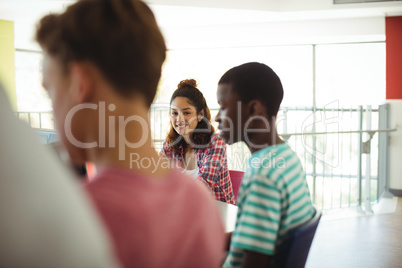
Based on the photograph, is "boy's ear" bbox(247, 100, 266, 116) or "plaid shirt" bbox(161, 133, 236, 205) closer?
"boy's ear" bbox(247, 100, 266, 116)

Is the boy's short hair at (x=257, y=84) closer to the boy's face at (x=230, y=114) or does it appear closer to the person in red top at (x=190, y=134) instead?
the boy's face at (x=230, y=114)

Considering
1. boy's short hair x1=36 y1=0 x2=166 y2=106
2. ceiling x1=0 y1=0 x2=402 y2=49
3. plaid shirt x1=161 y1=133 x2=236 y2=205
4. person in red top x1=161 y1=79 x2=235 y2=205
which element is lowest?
plaid shirt x1=161 y1=133 x2=236 y2=205

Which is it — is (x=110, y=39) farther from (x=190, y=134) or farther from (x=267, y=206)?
(x=190, y=134)

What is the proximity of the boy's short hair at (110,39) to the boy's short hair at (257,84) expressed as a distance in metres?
0.87

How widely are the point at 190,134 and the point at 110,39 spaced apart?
88.1 inches

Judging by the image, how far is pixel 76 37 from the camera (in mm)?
636

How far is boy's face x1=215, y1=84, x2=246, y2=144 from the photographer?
1.52 metres

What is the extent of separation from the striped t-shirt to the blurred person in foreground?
33.4 inches

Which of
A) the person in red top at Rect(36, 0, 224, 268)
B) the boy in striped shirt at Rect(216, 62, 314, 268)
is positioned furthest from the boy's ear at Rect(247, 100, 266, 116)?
the person in red top at Rect(36, 0, 224, 268)

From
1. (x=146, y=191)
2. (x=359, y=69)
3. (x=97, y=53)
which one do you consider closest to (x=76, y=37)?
(x=97, y=53)

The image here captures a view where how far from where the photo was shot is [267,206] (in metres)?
1.17

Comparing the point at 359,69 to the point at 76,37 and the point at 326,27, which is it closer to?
the point at 326,27

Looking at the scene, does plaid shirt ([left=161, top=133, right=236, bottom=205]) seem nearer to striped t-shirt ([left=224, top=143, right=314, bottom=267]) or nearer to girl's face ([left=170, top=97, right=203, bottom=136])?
girl's face ([left=170, top=97, right=203, bottom=136])

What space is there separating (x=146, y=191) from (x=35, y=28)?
310mm
